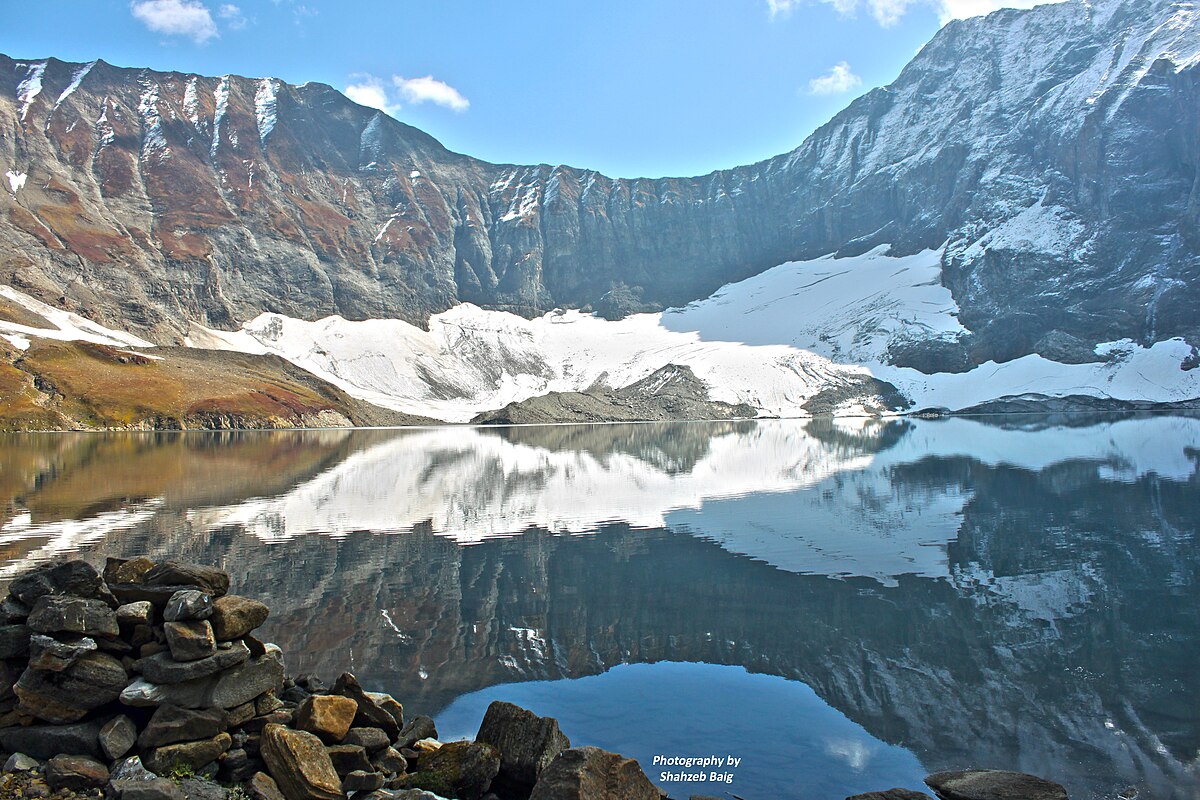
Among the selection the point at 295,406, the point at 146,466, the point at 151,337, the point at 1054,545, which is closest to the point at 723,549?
the point at 1054,545

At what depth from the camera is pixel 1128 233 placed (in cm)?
17525

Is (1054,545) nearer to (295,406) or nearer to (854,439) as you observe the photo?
(854,439)

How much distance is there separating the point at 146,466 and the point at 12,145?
174631 mm

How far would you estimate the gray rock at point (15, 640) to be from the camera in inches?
372

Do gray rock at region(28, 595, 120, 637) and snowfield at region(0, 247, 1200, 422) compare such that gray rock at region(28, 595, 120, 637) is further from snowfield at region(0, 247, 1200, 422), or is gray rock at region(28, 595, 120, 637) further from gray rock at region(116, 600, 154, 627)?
snowfield at region(0, 247, 1200, 422)

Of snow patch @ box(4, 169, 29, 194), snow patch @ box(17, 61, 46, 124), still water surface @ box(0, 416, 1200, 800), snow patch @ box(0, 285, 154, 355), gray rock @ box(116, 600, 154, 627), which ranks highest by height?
snow patch @ box(17, 61, 46, 124)

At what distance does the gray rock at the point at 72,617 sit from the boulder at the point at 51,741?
113 cm

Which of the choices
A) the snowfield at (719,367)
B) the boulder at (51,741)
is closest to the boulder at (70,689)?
the boulder at (51,741)

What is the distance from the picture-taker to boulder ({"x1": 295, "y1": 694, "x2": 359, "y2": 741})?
30.9ft

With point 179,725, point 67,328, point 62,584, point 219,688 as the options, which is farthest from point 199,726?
point 67,328

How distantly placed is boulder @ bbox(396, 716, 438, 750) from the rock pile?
73 mm

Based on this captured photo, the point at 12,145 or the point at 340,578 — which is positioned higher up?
the point at 12,145

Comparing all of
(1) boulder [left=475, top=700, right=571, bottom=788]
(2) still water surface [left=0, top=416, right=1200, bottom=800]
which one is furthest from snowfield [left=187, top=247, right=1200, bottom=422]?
(1) boulder [left=475, top=700, right=571, bottom=788]

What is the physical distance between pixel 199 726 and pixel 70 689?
5.27ft
